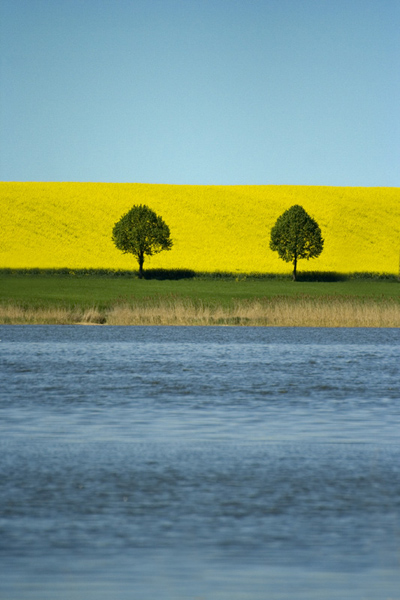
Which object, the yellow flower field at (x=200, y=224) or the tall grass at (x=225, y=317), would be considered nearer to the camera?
the tall grass at (x=225, y=317)

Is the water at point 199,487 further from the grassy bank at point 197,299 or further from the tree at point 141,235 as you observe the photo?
the tree at point 141,235

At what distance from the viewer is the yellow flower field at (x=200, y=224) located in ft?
325

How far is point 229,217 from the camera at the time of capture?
11688 cm

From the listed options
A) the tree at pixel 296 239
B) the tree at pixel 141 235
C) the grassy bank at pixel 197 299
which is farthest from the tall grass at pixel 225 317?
the tree at pixel 296 239

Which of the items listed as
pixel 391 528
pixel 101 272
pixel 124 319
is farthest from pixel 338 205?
pixel 391 528

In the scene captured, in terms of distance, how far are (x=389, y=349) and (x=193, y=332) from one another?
11826 mm

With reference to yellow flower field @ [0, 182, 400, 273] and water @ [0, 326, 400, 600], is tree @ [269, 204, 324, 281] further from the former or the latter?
water @ [0, 326, 400, 600]

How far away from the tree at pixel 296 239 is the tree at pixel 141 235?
10.2 m

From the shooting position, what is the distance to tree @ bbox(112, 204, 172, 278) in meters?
96.2

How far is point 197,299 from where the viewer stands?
6000 cm

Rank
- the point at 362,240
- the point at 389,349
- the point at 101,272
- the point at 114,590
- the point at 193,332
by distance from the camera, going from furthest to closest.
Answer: the point at 362,240, the point at 101,272, the point at 193,332, the point at 389,349, the point at 114,590

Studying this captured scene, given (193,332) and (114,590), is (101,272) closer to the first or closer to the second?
(193,332)

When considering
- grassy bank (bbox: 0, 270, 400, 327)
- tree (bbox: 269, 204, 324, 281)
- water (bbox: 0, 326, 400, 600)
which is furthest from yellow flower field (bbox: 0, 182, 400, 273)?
water (bbox: 0, 326, 400, 600)

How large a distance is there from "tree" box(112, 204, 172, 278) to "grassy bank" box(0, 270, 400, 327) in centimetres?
627
